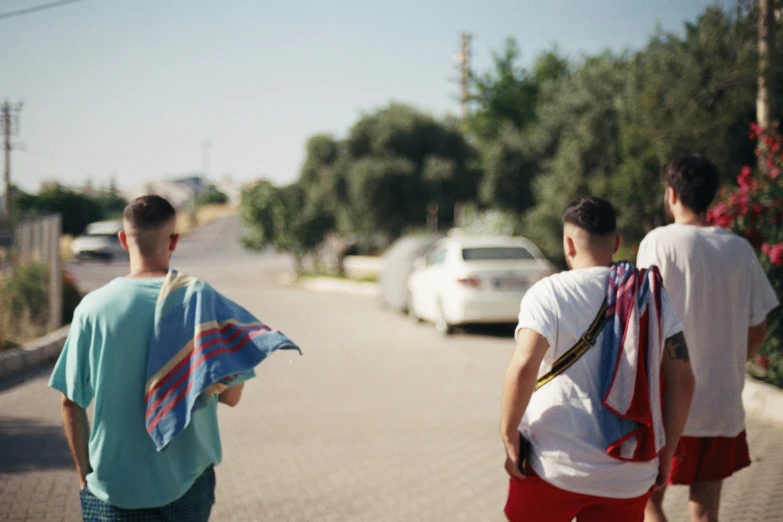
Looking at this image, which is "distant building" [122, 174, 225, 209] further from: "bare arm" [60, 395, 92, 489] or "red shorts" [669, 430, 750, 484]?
"bare arm" [60, 395, 92, 489]

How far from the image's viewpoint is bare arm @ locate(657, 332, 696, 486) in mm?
3008

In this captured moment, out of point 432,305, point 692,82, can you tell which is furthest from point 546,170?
point 432,305

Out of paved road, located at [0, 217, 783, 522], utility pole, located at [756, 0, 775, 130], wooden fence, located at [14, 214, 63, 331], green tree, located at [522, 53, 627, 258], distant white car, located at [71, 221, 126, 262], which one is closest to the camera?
paved road, located at [0, 217, 783, 522]

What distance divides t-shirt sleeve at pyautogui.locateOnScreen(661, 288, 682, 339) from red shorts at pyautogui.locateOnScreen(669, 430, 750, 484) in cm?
115

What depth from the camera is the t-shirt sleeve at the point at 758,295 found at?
13.1 feet

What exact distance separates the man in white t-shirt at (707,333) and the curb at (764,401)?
388 cm

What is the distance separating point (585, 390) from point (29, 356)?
977 centimetres

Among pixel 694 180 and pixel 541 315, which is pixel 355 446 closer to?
pixel 694 180

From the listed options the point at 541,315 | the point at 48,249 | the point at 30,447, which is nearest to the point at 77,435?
the point at 541,315

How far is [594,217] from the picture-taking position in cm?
303

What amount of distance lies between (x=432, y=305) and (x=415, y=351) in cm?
242

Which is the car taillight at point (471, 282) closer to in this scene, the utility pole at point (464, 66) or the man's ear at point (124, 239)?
the man's ear at point (124, 239)

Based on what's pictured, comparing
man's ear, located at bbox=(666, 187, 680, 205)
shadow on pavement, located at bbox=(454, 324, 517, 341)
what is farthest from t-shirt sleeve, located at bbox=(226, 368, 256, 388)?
shadow on pavement, located at bbox=(454, 324, 517, 341)

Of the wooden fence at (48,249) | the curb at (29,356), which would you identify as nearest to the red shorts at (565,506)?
the curb at (29,356)
